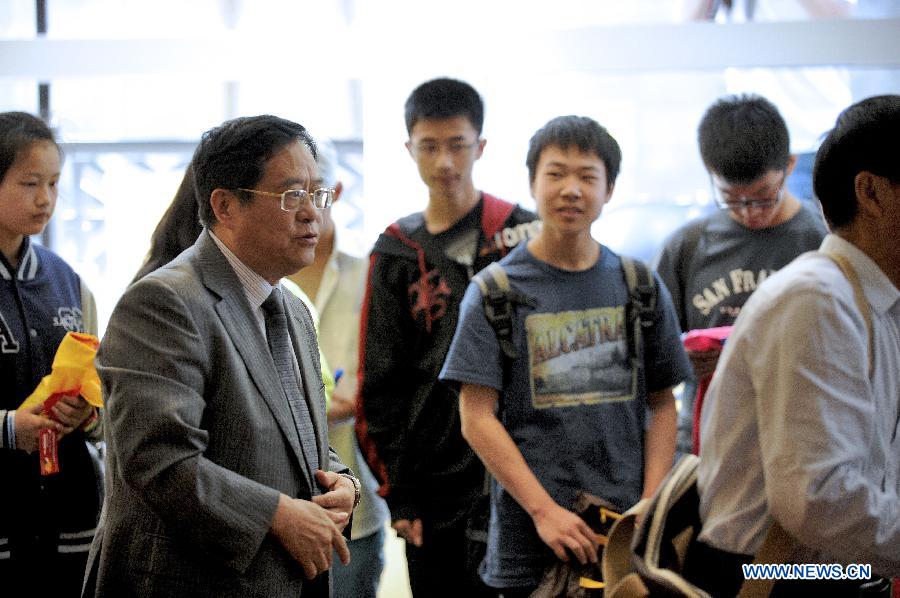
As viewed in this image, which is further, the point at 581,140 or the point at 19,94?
the point at 19,94

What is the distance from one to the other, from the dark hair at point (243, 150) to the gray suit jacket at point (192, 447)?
16cm

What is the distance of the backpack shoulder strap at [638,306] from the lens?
8.12 feet

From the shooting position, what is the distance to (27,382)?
2.71 m

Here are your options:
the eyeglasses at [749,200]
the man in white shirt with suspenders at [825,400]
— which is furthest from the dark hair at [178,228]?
the eyeglasses at [749,200]

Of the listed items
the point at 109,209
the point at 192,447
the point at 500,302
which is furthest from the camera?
the point at 109,209

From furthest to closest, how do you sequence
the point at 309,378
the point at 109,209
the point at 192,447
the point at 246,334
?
the point at 109,209 → the point at 309,378 → the point at 246,334 → the point at 192,447

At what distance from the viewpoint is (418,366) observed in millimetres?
2918

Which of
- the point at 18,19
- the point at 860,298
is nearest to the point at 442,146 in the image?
the point at 860,298

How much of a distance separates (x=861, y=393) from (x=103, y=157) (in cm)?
344

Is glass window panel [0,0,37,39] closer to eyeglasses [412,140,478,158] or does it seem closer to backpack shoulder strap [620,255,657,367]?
eyeglasses [412,140,478,158]

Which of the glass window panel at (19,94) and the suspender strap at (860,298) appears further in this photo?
the glass window panel at (19,94)

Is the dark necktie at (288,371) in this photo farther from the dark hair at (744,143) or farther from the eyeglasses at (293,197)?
the dark hair at (744,143)

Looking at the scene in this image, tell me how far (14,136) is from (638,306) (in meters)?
1.65

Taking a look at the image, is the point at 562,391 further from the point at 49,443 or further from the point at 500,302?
the point at 49,443
